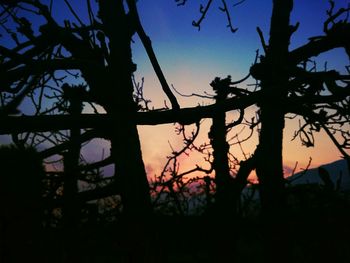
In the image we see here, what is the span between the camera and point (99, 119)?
3.13ft

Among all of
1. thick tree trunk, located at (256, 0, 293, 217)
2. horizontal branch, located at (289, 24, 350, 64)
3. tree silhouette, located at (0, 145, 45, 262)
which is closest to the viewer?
tree silhouette, located at (0, 145, 45, 262)

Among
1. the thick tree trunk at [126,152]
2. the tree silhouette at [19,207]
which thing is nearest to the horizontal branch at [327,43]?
the thick tree trunk at [126,152]

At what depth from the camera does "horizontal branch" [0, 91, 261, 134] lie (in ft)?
2.82

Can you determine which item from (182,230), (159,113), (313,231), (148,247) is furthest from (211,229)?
(159,113)

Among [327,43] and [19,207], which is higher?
[327,43]

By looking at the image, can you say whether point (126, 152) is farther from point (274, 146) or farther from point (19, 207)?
point (274, 146)

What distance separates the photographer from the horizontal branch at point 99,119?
86 cm

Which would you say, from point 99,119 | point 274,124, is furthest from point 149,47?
point 274,124

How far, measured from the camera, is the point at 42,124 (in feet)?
2.96

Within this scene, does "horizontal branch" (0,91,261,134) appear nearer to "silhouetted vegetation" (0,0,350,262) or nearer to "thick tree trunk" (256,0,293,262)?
"silhouetted vegetation" (0,0,350,262)

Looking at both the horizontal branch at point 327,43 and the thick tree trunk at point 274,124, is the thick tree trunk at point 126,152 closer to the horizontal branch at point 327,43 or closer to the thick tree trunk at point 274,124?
the thick tree trunk at point 274,124

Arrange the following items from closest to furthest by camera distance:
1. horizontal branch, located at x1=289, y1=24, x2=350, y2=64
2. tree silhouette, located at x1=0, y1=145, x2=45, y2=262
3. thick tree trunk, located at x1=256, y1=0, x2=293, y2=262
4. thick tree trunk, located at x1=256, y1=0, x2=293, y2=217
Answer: tree silhouette, located at x1=0, y1=145, x2=45, y2=262 < horizontal branch, located at x1=289, y1=24, x2=350, y2=64 < thick tree trunk, located at x1=256, y1=0, x2=293, y2=262 < thick tree trunk, located at x1=256, y1=0, x2=293, y2=217

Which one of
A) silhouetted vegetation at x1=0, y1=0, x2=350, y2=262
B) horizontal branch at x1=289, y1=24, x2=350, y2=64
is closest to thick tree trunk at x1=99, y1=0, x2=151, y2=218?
silhouetted vegetation at x1=0, y1=0, x2=350, y2=262

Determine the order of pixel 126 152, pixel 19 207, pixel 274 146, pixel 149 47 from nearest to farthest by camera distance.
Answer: pixel 149 47
pixel 19 207
pixel 126 152
pixel 274 146
